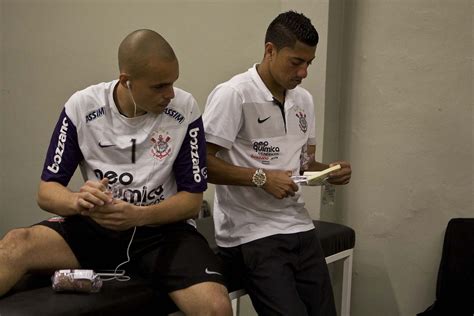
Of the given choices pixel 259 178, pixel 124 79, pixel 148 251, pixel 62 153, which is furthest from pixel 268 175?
pixel 62 153

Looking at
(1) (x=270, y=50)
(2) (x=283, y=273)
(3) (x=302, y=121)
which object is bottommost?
(2) (x=283, y=273)

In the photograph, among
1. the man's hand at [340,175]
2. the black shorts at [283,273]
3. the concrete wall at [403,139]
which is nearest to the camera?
the black shorts at [283,273]

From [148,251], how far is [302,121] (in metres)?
0.80

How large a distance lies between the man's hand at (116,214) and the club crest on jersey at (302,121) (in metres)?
0.79

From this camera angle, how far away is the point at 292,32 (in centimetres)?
238

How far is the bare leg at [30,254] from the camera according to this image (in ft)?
6.36

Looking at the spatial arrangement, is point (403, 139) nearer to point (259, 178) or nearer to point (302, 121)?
point (302, 121)

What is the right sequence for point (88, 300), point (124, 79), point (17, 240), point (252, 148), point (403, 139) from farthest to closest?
point (403, 139)
point (252, 148)
point (124, 79)
point (17, 240)
point (88, 300)

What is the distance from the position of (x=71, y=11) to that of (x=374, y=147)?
1.99 m

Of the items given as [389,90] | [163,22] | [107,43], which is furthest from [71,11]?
[389,90]

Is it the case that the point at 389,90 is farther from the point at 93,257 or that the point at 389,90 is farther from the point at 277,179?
the point at 93,257

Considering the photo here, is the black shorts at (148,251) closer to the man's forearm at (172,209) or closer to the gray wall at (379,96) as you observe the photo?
the man's forearm at (172,209)

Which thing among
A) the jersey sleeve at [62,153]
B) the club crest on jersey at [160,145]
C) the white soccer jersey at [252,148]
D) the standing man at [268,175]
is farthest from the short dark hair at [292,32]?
the jersey sleeve at [62,153]

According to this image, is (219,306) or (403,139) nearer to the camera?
(219,306)
